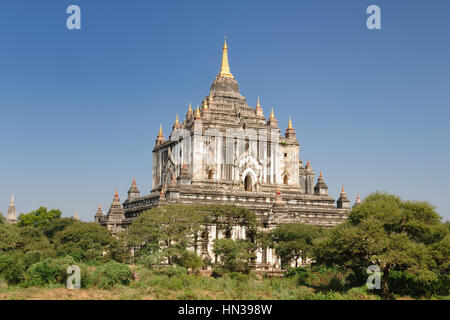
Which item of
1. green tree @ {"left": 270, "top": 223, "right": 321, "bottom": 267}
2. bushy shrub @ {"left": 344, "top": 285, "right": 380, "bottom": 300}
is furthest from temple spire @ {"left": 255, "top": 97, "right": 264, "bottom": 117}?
bushy shrub @ {"left": 344, "top": 285, "right": 380, "bottom": 300}

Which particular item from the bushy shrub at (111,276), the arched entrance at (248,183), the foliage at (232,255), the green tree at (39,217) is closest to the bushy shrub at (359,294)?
the foliage at (232,255)

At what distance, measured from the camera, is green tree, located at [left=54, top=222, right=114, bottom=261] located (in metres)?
56.6

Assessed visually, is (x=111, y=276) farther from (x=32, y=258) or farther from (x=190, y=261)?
(x=32, y=258)

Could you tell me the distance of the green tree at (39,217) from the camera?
78.9 metres

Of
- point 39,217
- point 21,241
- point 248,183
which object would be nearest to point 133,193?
point 39,217

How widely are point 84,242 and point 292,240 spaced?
825 inches

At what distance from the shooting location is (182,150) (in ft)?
247

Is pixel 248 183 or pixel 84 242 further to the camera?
pixel 248 183

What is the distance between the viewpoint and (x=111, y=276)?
46.5 metres

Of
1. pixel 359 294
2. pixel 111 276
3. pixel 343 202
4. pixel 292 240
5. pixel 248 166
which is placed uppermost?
pixel 248 166

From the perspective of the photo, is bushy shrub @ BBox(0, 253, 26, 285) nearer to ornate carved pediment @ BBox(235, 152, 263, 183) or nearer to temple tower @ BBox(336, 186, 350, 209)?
ornate carved pediment @ BBox(235, 152, 263, 183)

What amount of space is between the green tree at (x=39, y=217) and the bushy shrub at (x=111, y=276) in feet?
108

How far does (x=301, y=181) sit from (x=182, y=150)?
768 inches
